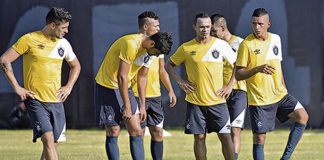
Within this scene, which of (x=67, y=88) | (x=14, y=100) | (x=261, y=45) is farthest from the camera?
(x=14, y=100)

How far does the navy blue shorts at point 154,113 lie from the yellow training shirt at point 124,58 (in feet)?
4.23

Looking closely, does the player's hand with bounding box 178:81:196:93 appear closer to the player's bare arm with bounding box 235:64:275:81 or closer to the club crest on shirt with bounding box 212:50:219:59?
the club crest on shirt with bounding box 212:50:219:59

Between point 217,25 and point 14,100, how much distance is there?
11315mm

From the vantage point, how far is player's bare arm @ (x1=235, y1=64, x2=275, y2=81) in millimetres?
12633

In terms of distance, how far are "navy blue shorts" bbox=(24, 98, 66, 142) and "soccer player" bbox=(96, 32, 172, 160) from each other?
78 centimetres

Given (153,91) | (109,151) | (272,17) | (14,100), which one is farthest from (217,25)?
(14,100)

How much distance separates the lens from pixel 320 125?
2292 centimetres

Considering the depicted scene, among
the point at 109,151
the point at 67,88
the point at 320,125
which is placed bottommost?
the point at 320,125

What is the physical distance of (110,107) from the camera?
13.1 metres

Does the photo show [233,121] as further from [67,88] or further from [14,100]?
[14,100]

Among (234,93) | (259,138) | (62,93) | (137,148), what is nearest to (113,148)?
(137,148)

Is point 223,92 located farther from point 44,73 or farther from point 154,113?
point 44,73

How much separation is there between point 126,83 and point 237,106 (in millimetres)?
3133

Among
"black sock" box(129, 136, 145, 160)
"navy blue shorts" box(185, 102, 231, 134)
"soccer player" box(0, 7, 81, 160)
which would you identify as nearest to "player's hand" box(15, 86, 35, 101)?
"soccer player" box(0, 7, 81, 160)
